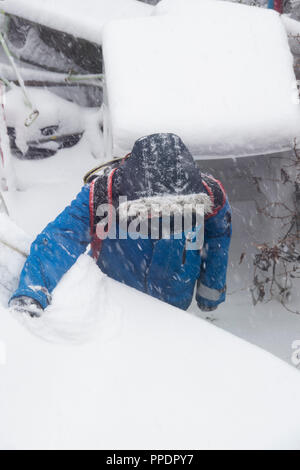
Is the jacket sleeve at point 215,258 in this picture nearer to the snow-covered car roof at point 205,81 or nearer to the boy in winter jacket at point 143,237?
the boy in winter jacket at point 143,237

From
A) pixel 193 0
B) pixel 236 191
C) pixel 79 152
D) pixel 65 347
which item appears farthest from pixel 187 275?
pixel 79 152

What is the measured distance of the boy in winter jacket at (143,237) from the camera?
1.60 meters

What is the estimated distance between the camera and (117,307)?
1.50 metres

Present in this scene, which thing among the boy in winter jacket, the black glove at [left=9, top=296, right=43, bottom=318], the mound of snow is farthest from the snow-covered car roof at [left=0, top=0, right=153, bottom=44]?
the mound of snow

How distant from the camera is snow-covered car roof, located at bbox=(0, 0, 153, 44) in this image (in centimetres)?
364

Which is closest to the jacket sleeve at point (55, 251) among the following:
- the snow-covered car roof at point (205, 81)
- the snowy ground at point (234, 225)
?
the snow-covered car roof at point (205, 81)

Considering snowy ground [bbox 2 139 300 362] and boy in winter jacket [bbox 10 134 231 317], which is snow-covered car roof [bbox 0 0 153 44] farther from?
boy in winter jacket [bbox 10 134 231 317]

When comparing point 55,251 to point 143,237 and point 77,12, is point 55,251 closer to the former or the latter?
point 143,237

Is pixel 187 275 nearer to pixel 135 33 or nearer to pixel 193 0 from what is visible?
pixel 135 33

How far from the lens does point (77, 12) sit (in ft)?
12.2

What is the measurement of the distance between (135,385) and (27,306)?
1.37 feet

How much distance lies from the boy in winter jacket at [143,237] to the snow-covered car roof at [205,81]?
0.55 m

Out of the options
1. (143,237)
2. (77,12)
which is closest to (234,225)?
(143,237)

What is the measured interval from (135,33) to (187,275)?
1.54 meters
